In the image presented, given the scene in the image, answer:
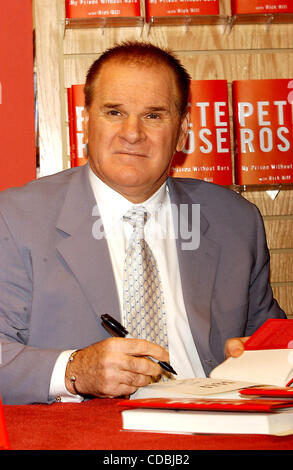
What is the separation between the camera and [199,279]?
2148mm

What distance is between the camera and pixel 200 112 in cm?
290

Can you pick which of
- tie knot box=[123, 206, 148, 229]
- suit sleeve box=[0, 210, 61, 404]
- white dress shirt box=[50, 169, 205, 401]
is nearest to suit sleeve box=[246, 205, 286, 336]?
white dress shirt box=[50, 169, 205, 401]

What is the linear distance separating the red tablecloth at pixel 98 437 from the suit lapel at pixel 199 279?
2.60 ft

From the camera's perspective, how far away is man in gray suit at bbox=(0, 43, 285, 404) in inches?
75.2

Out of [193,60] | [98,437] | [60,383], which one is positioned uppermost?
[193,60]

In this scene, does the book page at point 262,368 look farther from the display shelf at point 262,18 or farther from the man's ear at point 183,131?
the display shelf at point 262,18

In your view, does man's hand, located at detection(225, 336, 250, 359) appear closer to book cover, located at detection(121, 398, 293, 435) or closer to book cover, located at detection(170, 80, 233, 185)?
book cover, located at detection(121, 398, 293, 435)

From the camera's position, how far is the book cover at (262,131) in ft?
9.60

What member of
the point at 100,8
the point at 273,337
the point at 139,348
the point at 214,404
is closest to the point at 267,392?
the point at 214,404

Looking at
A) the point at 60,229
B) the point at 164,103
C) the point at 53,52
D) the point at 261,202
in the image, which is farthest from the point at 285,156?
the point at 60,229

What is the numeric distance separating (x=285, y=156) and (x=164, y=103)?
942 millimetres

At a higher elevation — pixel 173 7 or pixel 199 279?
pixel 173 7

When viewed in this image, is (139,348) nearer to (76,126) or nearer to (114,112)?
(114,112)

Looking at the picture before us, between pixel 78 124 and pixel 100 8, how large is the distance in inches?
20.4
